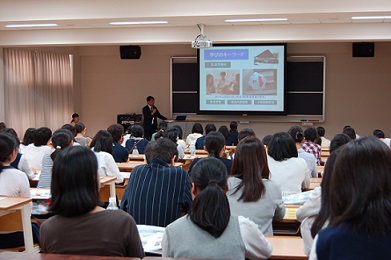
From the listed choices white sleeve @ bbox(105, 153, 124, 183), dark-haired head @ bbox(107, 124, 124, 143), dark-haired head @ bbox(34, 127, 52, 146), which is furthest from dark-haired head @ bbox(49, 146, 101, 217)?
dark-haired head @ bbox(107, 124, 124, 143)

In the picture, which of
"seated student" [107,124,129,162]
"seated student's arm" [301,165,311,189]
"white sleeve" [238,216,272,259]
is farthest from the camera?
"seated student" [107,124,129,162]

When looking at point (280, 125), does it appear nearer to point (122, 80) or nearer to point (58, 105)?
point (122, 80)

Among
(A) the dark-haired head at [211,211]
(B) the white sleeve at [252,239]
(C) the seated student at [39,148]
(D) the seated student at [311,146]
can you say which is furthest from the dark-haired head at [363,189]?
(D) the seated student at [311,146]

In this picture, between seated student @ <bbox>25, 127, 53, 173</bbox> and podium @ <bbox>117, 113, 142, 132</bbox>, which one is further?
podium @ <bbox>117, 113, 142, 132</bbox>

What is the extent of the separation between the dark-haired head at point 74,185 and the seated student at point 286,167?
2.45 metres

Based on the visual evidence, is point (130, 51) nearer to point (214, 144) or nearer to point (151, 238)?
point (214, 144)

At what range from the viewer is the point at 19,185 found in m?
3.94

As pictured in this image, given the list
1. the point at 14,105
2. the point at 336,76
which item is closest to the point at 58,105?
the point at 14,105

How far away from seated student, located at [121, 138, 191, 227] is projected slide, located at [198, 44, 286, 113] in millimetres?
9324

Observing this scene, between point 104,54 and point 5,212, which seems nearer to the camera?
point 5,212

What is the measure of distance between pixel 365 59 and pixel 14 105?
28.3ft

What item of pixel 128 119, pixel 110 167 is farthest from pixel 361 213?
pixel 128 119

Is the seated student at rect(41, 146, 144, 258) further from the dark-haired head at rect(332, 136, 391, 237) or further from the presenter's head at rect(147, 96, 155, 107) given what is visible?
the presenter's head at rect(147, 96, 155, 107)

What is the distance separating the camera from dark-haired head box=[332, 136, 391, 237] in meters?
1.63
